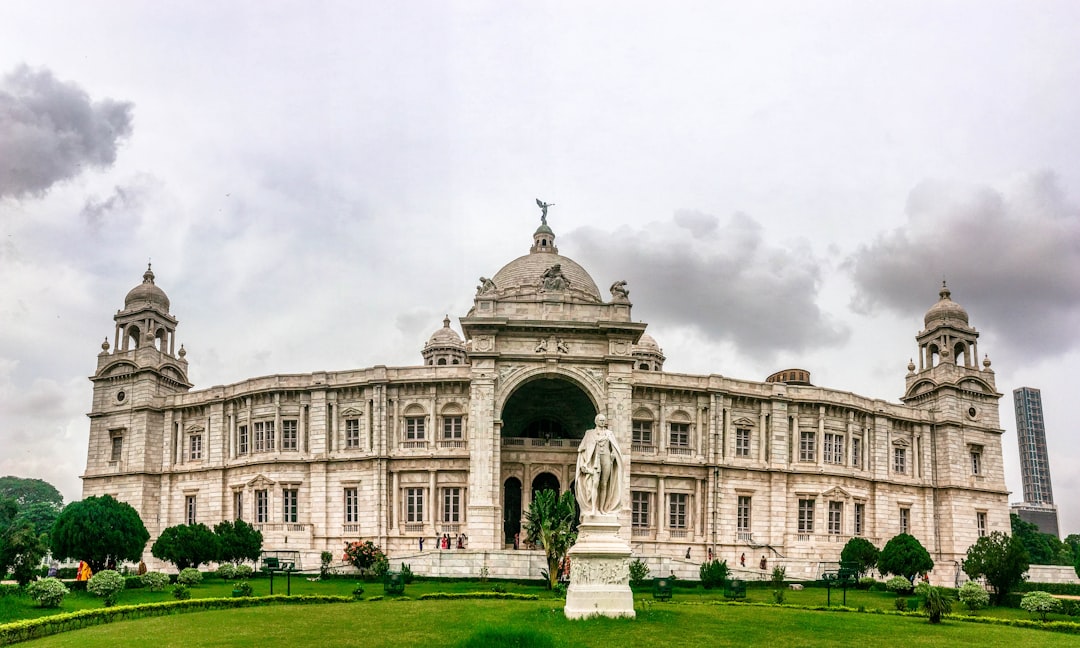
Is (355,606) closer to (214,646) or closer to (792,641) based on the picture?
(214,646)

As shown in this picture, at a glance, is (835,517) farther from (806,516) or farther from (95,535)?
(95,535)

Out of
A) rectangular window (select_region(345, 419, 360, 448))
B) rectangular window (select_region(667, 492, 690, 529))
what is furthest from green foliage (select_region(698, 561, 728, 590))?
rectangular window (select_region(345, 419, 360, 448))

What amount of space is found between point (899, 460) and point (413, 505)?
100 ft

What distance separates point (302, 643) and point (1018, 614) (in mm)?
23664

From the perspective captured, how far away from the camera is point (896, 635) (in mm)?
24172

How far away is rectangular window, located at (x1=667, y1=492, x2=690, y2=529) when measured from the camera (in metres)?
57.7

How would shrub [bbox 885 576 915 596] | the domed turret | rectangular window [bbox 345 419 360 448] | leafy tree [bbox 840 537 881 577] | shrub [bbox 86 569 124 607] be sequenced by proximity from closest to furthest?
shrub [bbox 86 569 124 607] < shrub [bbox 885 576 915 596] < leafy tree [bbox 840 537 881 577] < rectangular window [bbox 345 419 360 448] < the domed turret

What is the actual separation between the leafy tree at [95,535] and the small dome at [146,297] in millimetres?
24274

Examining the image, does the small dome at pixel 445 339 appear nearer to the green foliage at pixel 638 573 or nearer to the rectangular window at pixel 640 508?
the rectangular window at pixel 640 508

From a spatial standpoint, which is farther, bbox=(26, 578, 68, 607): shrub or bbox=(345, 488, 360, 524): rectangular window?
bbox=(345, 488, 360, 524): rectangular window

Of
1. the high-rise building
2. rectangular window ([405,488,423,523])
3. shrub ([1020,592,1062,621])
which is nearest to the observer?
shrub ([1020,592,1062,621])

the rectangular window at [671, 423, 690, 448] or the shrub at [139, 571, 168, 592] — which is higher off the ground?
the rectangular window at [671, 423, 690, 448]

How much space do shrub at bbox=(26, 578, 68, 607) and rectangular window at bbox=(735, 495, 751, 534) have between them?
37790mm

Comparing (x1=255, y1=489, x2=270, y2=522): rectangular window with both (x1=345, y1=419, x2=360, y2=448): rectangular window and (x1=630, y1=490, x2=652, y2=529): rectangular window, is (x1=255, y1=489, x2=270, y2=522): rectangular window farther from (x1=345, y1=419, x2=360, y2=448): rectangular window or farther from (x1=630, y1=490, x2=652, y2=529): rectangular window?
(x1=630, y1=490, x2=652, y2=529): rectangular window
